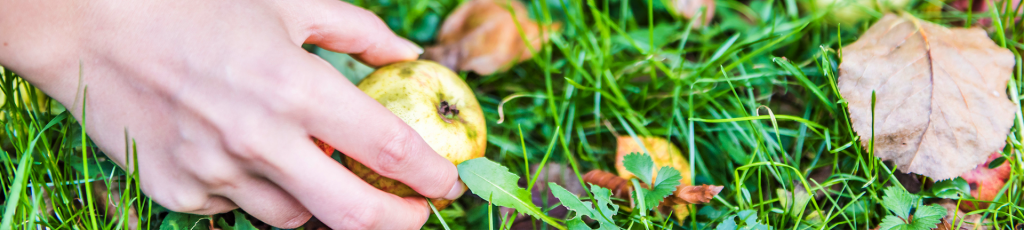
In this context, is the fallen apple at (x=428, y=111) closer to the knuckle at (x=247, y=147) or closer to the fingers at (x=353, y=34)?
the fingers at (x=353, y=34)

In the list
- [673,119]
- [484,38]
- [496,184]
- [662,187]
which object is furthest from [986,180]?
[484,38]

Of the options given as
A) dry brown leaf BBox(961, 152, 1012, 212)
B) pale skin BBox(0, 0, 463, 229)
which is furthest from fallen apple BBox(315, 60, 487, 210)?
dry brown leaf BBox(961, 152, 1012, 212)

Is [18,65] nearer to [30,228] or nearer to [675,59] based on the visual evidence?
[30,228]

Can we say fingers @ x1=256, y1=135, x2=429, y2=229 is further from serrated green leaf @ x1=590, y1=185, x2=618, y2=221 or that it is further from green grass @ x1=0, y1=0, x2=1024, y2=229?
serrated green leaf @ x1=590, y1=185, x2=618, y2=221

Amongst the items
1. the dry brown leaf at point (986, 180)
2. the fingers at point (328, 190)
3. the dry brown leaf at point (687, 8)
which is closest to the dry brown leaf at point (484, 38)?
the dry brown leaf at point (687, 8)

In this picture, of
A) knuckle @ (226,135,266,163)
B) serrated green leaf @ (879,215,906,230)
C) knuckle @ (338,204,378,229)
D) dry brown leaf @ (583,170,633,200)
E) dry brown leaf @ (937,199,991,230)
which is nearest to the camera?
knuckle @ (226,135,266,163)
